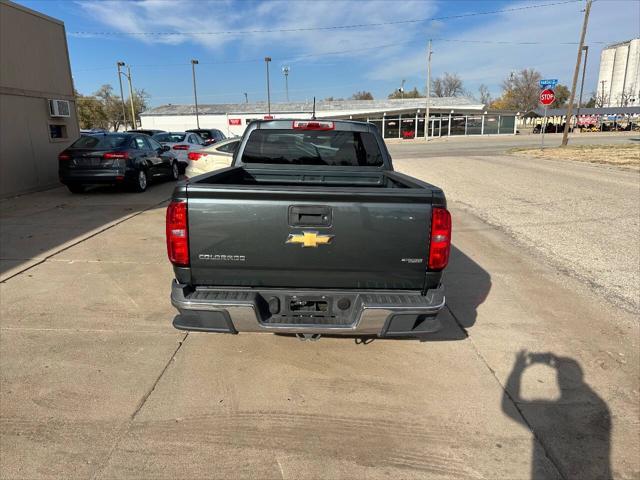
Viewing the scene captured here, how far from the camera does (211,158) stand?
10758 millimetres

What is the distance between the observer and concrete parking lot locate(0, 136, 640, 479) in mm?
2551

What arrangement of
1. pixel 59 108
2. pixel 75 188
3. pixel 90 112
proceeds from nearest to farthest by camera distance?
pixel 75 188 < pixel 59 108 < pixel 90 112

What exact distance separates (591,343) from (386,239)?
2376 mm

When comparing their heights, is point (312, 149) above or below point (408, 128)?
below

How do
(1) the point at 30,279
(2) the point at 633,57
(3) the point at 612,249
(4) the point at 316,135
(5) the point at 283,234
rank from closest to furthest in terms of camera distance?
(5) the point at 283,234 → (4) the point at 316,135 → (1) the point at 30,279 → (3) the point at 612,249 → (2) the point at 633,57

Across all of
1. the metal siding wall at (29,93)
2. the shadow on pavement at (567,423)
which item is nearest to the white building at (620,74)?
the metal siding wall at (29,93)

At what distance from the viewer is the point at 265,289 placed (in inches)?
120

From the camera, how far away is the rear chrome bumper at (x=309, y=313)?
2926 millimetres

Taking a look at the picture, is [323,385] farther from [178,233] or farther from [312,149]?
[312,149]

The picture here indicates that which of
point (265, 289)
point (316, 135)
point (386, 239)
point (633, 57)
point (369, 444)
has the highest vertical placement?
point (633, 57)

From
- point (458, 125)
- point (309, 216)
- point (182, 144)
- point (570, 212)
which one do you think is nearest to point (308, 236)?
point (309, 216)

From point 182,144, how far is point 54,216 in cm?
752

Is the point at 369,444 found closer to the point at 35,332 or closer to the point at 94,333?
the point at 94,333

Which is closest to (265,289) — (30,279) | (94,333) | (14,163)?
→ (94,333)
